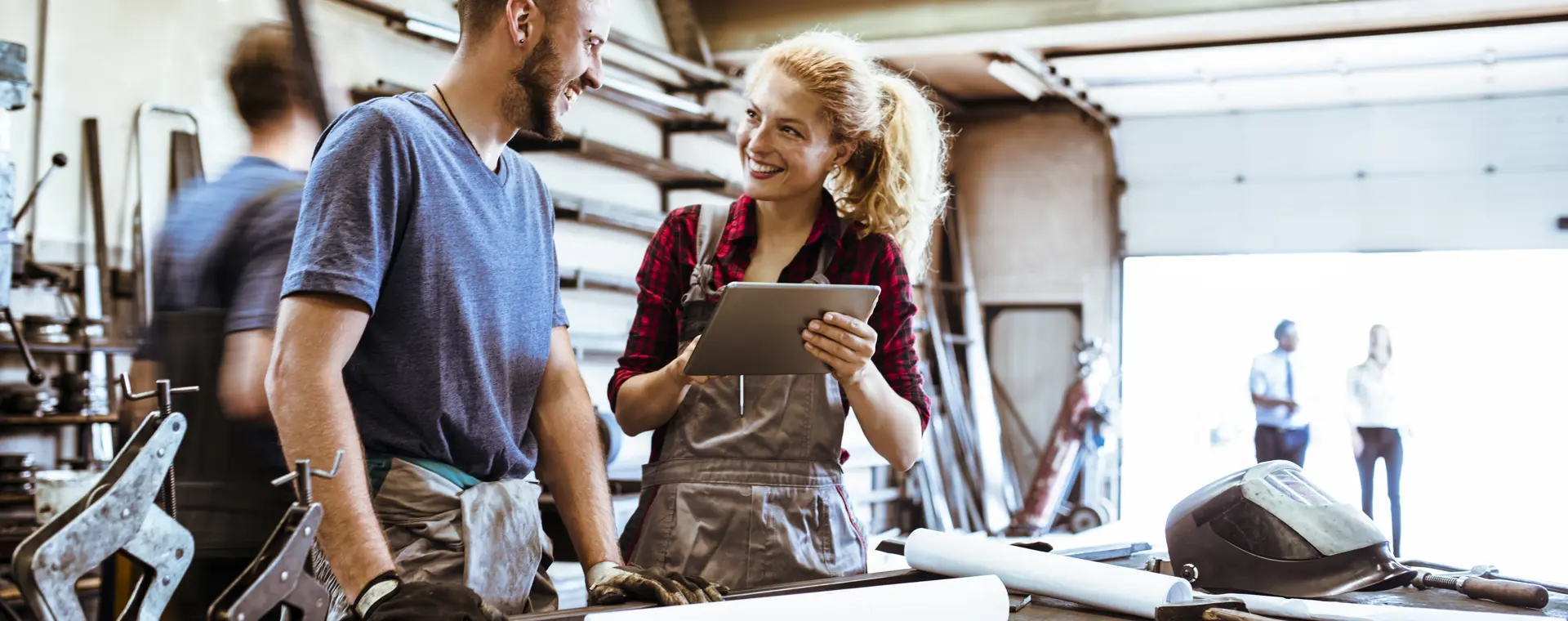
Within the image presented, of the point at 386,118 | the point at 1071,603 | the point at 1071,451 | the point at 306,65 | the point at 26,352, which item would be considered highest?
the point at 306,65

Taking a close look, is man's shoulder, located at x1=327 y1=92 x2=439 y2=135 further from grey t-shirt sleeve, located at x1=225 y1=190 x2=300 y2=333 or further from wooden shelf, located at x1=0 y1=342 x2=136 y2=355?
wooden shelf, located at x1=0 y1=342 x2=136 y2=355

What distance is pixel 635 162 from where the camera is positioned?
551 centimetres

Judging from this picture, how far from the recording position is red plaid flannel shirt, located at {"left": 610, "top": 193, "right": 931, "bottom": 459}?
81.7 inches

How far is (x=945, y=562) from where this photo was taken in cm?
174

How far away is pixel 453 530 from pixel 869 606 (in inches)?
20.7

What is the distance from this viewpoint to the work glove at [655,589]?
147 cm

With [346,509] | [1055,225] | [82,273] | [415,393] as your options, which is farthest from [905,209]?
[1055,225]

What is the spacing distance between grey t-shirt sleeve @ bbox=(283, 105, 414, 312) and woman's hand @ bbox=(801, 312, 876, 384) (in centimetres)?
61

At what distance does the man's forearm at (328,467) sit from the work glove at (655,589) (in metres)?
0.27

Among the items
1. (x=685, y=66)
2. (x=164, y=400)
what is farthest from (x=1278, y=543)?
(x=685, y=66)

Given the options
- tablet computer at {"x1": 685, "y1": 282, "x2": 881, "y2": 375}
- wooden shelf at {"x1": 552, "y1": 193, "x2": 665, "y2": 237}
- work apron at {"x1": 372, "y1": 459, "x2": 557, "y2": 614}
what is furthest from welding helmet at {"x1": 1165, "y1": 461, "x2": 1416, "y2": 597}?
wooden shelf at {"x1": 552, "y1": 193, "x2": 665, "y2": 237}

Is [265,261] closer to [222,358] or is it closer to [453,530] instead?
[222,358]

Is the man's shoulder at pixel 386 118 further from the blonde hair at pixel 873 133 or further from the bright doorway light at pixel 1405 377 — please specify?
the bright doorway light at pixel 1405 377

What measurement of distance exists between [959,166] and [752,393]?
8.36 metres
